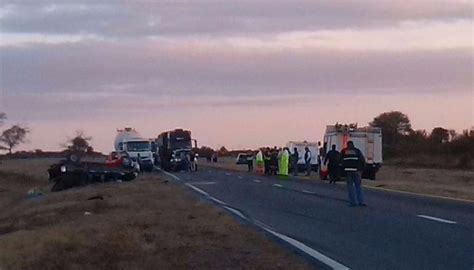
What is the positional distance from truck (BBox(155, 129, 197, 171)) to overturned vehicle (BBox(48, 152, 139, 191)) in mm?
25505

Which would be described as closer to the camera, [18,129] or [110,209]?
[110,209]

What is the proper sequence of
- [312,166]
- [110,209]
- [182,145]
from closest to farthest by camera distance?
[110,209] → [312,166] → [182,145]

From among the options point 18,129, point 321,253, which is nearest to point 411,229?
point 321,253

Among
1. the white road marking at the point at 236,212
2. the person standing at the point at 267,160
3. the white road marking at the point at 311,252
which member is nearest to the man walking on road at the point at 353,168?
the white road marking at the point at 236,212

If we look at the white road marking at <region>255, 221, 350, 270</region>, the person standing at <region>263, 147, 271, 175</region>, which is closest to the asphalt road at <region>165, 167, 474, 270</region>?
the white road marking at <region>255, 221, 350, 270</region>

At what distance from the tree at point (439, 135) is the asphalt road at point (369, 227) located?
276ft

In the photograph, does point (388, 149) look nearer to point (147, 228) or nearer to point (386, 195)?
point (386, 195)

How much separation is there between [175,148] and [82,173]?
3460 centimetres

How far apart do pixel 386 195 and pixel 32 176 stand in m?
49.6

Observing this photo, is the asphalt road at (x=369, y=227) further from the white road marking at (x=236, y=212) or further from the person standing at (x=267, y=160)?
the person standing at (x=267, y=160)

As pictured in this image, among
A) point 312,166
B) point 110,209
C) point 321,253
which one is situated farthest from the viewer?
point 312,166

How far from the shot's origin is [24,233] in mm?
24141

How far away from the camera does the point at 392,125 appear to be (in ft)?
482

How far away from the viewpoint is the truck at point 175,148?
86.0m
